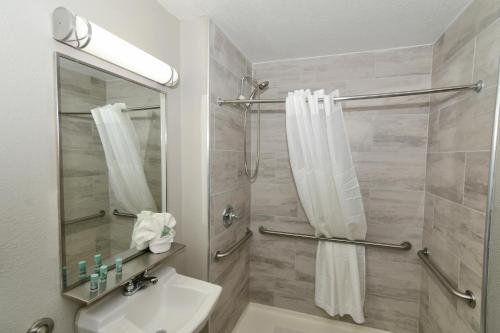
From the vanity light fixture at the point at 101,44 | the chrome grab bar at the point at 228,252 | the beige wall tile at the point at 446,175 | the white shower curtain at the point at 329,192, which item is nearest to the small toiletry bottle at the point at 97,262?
the chrome grab bar at the point at 228,252

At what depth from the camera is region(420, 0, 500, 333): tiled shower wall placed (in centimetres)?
103

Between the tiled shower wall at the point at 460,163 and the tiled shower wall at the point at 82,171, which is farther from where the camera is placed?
the tiled shower wall at the point at 460,163

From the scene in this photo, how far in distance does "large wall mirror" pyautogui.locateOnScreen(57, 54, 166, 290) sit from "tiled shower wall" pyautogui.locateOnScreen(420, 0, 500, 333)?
1621 mm

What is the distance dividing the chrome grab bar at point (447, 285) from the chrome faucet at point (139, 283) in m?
1.50

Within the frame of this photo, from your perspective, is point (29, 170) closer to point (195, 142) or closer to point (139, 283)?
point (139, 283)

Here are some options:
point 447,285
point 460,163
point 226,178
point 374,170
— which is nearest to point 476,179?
point 460,163

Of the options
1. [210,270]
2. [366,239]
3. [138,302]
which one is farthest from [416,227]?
[138,302]

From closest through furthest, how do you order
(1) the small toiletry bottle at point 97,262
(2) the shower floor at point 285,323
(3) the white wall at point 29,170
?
(3) the white wall at point 29,170 < (1) the small toiletry bottle at point 97,262 < (2) the shower floor at point 285,323

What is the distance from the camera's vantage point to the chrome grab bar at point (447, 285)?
3.47ft

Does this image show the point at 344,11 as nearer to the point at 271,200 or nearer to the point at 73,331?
the point at 271,200

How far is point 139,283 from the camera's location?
43.6 inches

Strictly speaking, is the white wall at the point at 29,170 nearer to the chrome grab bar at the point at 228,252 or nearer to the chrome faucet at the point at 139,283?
the chrome faucet at the point at 139,283

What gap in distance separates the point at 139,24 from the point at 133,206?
0.93 meters

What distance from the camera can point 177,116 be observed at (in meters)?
1.43
